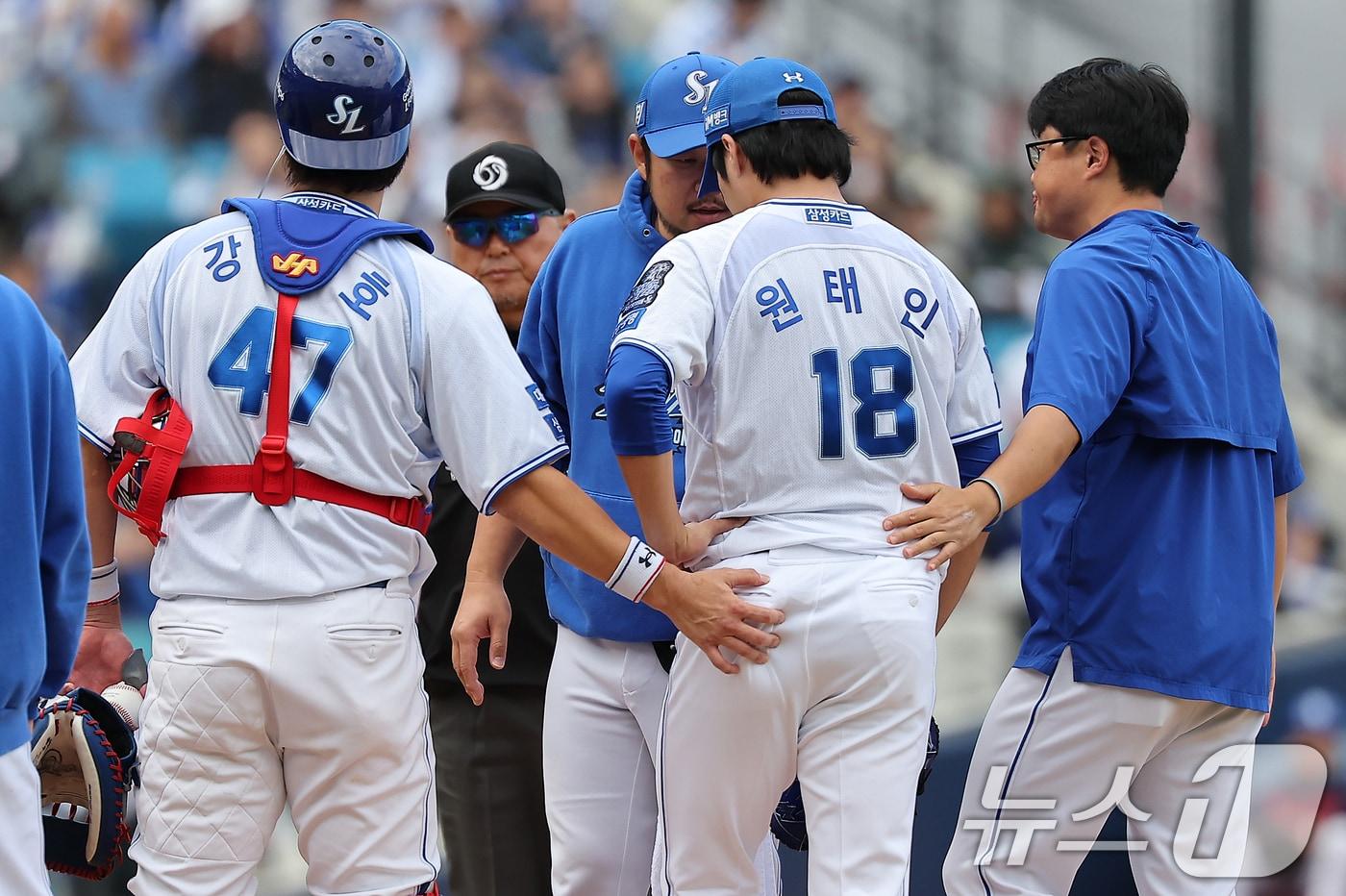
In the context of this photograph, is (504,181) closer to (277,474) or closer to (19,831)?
(277,474)

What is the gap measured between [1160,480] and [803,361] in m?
0.93

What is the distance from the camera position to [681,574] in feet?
9.98

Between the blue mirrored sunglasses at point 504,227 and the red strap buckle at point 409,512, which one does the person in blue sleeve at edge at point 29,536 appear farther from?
the blue mirrored sunglasses at point 504,227

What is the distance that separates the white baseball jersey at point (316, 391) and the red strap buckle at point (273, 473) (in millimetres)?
18

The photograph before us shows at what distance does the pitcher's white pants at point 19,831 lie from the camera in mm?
2502

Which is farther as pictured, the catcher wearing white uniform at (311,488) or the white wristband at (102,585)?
the white wristband at (102,585)

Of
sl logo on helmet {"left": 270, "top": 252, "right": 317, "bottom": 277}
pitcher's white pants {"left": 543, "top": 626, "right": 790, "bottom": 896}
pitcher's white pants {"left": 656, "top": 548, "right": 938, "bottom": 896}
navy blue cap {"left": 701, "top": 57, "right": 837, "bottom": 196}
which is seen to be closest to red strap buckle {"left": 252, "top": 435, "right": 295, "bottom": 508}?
sl logo on helmet {"left": 270, "top": 252, "right": 317, "bottom": 277}

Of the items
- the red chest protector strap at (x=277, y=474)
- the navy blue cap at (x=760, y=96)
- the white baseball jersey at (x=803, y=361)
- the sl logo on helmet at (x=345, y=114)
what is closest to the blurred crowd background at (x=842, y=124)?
the white baseball jersey at (x=803, y=361)

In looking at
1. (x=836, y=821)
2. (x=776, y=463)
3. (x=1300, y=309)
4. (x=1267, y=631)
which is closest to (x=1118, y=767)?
(x=1267, y=631)

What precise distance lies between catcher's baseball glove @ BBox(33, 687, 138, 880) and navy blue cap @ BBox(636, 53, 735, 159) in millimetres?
1649

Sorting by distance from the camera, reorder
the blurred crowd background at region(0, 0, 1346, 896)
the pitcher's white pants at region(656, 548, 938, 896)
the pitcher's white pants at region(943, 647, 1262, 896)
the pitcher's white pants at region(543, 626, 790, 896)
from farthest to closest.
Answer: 1. the blurred crowd background at region(0, 0, 1346, 896)
2. the pitcher's white pants at region(543, 626, 790, 896)
3. the pitcher's white pants at region(943, 647, 1262, 896)
4. the pitcher's white pants at region(656, 548, 938, 896)

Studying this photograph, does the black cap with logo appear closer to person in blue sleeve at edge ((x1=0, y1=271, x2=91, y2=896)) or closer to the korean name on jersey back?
the korean name on jersey back

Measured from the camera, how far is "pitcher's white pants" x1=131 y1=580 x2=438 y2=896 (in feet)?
9.35

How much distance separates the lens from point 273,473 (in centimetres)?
289
